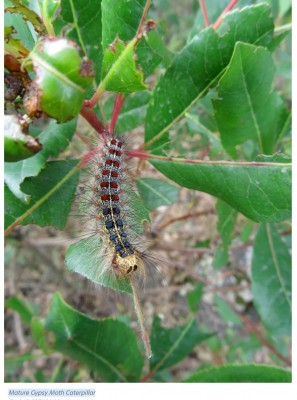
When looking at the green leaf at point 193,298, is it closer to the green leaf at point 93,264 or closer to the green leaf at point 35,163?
the green leaf at point 93,264

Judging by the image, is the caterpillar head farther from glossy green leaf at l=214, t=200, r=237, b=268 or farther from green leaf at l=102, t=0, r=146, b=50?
green leaf at l=102, t=0, r=146, b=50

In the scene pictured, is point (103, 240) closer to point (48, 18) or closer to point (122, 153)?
point (122, 153)

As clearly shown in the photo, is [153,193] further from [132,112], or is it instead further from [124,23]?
[124,23]

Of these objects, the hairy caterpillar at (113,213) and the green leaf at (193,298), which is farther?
the green leaf at (193,298)

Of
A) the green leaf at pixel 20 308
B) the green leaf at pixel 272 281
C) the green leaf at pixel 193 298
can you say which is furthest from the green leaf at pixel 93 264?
the green leaf at pixel 20 308

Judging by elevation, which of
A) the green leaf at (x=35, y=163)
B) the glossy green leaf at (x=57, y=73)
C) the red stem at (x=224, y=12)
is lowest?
the green leaf at (x=35, y=163)

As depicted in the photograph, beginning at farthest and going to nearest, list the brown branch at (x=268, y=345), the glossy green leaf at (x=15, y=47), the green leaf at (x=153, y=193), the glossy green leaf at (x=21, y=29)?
the brown branch at (x=268, y=345) < the green leaf at (x=153, y=193) < the glossy green leaf at (x=21, y=29) < the glossy green leaf at (x=15, y=47)

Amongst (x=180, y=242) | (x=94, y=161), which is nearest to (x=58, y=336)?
(x=94, y=161)
